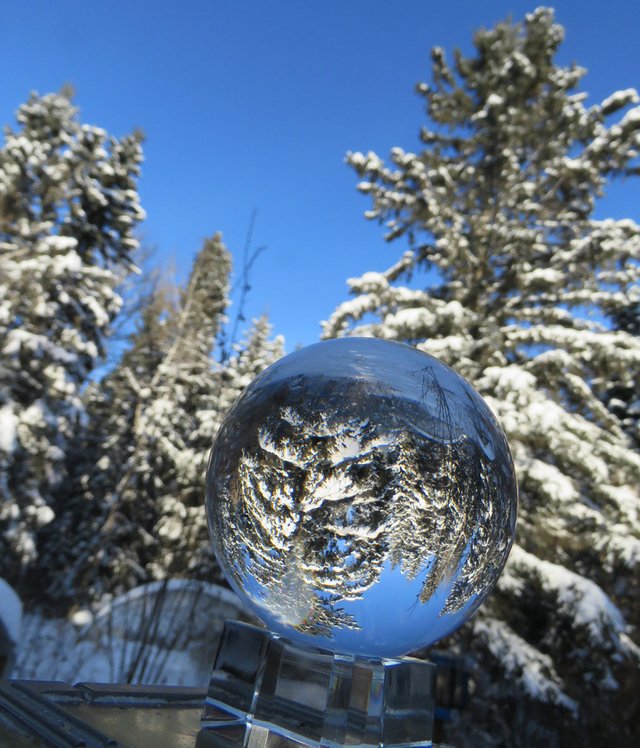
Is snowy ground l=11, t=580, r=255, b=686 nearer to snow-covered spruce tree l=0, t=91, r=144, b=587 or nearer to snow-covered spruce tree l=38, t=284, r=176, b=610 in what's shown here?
snow-covered spruce tree l=0, t=91, r=144, b=587

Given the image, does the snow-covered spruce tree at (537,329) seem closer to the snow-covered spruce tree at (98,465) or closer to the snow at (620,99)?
the snow at (620,99)

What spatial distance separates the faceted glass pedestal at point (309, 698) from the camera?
1093 millimetres

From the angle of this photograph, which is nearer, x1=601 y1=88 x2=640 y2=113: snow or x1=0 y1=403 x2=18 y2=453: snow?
x1=601 y1=88 x2=640 y2=113: snow

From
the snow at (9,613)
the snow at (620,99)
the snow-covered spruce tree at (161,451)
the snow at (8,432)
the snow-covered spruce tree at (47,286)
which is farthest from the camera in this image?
the snow-covered spruce tree at (161,451)

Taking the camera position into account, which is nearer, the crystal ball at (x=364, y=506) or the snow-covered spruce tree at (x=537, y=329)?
the crystal ball at (x=364, y=506)

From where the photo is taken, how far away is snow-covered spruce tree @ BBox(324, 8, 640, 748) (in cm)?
750

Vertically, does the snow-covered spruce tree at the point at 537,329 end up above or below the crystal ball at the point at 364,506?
above

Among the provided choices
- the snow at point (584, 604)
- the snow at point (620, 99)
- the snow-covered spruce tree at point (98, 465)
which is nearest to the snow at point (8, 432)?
the snow-covered spruce tree at point (98, 465)

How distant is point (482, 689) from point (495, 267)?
6.99 meters

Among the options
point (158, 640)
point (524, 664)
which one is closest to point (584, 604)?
point (524, 664)

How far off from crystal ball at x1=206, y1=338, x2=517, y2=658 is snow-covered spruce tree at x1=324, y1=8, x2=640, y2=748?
6694 mm

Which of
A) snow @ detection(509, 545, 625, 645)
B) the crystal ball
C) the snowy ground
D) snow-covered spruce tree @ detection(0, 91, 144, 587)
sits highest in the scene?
snow-covered spruce tree @ detection(0, 91, 144, 587)

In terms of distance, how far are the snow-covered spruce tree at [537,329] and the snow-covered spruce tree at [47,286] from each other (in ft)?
24.2

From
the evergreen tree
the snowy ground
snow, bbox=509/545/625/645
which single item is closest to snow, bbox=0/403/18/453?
the snowy ground
